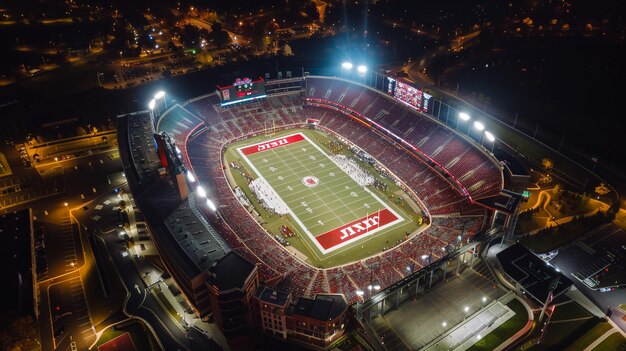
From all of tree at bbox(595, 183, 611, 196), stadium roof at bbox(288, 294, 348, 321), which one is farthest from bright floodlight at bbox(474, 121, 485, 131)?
stadium roof at bbox(288, 294, 348, 321)

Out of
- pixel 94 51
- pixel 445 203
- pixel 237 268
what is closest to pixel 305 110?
pixel 445 203

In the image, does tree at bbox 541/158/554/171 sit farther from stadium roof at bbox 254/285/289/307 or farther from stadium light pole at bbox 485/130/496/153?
stadium roof at bbox 254/285/289/307

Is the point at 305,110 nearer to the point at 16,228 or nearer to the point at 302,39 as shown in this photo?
the point at 302,39

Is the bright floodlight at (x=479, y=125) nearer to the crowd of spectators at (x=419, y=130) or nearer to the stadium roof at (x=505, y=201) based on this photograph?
the crowd of spectators at (x=419, y=130)

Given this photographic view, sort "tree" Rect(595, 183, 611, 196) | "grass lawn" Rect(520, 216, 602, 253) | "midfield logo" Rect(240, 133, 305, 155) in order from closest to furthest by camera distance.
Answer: "grass lawn" Rect(520, 216, 602, 253) < "tree" Rect(595, 183, 611, 196) < "midfield logo" Rect(240, 133, 305, 155)

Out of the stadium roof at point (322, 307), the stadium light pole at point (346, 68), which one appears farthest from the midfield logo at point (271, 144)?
the stadium roof at point (322, 307)

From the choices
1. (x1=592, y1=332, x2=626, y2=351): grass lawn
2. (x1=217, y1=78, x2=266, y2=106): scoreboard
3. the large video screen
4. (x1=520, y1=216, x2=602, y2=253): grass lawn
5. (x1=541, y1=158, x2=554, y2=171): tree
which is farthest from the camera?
(x1=217, y1=78, x2=266, y2=106): scoreboard
